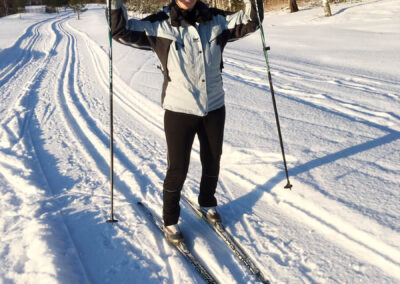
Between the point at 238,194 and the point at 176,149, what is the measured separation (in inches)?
44.0

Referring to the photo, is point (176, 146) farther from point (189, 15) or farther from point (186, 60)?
point (189, 15)

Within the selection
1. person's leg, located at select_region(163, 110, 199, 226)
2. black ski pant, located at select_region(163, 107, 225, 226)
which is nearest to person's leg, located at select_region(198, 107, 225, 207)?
black ski pant, located at select_region(163, 107, 225, 226)

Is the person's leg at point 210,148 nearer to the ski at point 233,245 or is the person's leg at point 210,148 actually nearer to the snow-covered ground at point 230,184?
the ski at point 233,245

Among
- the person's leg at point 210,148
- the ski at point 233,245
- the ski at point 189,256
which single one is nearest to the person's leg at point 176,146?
the person's leg at point 210,148

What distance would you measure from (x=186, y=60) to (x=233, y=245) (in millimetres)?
1389

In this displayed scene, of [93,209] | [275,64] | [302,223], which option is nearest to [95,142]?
[93,209]

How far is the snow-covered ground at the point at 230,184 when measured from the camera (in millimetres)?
2381

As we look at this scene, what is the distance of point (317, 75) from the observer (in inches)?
294

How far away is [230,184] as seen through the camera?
138 inches

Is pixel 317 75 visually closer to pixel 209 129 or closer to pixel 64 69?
pixel 209 129

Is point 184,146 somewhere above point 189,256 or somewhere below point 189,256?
above

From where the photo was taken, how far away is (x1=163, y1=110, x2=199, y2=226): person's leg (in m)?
2.42

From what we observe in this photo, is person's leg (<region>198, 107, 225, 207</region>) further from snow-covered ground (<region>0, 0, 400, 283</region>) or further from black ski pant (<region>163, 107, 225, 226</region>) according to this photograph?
snow-covered ground (<region>0, 0, 400, 283</region>)

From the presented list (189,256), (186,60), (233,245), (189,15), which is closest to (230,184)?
(233,245)
